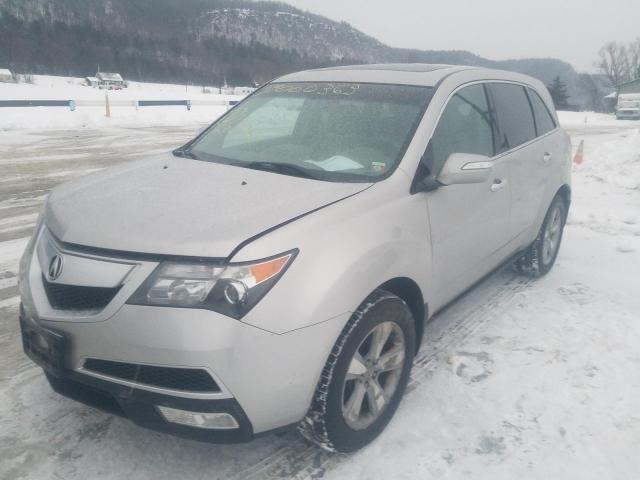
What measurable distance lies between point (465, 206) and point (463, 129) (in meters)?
0.53

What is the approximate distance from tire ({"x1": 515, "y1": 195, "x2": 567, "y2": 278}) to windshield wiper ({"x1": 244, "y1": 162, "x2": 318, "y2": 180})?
93.9 inches

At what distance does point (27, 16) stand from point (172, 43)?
26494 mm

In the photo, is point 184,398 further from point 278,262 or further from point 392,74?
point 392,74

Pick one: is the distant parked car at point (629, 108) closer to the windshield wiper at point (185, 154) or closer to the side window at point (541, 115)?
the side window at point (541, 115)

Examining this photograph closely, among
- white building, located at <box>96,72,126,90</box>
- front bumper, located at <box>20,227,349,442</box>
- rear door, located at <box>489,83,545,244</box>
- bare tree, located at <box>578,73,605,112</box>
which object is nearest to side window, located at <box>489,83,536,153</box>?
rear door, located at <box>489,83,545,244</box>

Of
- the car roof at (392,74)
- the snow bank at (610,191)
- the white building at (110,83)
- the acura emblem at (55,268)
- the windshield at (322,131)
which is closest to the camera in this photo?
the acura emblem at (55,268)

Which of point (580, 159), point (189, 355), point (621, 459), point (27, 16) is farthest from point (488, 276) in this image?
point (27, 16)

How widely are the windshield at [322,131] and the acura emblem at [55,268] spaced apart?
3.66 feet

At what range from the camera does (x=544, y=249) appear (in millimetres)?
4742

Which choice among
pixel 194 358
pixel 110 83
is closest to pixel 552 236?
pixel 194 358

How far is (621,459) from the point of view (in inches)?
99.8

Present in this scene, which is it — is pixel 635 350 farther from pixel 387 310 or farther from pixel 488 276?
pixel 387 310

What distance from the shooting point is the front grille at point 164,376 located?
77.8 inches

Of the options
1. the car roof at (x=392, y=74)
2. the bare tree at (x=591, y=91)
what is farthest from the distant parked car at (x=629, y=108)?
the bare tree at (x=591, y=91)
